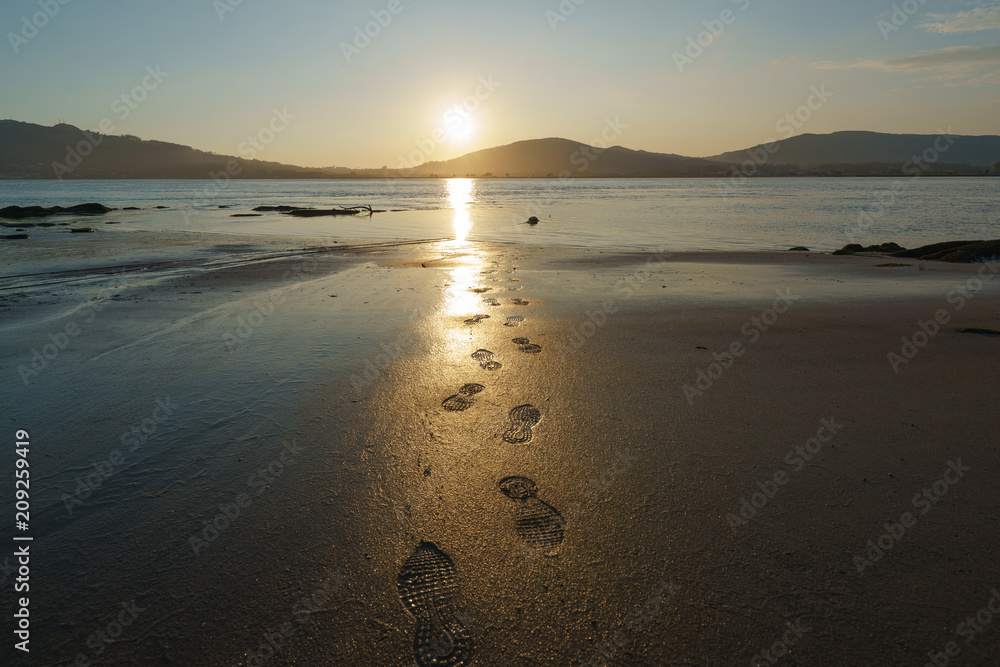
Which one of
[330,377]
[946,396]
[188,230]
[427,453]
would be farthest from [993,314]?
[188,230]

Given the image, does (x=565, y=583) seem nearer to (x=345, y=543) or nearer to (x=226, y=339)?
(x=345, y=543)

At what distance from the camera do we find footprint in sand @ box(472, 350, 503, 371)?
5.91 m

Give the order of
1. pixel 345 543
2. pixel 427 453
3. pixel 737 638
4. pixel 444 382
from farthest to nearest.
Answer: pixel 444 382 → pixel 427 453 → pixel 345 543 → pixel 737 638

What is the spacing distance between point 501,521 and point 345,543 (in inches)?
38.6

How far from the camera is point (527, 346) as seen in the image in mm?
6754

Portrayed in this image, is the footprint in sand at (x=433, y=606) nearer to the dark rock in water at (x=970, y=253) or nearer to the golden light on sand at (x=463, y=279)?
the golden light on sand at (x=463, y=279)

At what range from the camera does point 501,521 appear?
3.15m

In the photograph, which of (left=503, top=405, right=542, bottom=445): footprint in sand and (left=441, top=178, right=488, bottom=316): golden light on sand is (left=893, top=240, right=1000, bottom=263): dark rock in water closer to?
(left=441, top=178, right=488, bottom=316): golden light on sand

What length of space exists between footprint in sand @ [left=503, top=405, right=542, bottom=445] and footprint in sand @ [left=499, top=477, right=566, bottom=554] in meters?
0.61

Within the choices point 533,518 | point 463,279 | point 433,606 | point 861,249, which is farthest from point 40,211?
point 861,249

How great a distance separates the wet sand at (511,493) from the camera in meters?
2.36

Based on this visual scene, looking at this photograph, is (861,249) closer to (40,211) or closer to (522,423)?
(522,423)

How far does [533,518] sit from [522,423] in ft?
4.45

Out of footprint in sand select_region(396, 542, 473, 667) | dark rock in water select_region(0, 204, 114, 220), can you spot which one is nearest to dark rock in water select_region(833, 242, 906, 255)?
footprint in sand select_region(396, 542, 473, 667)
